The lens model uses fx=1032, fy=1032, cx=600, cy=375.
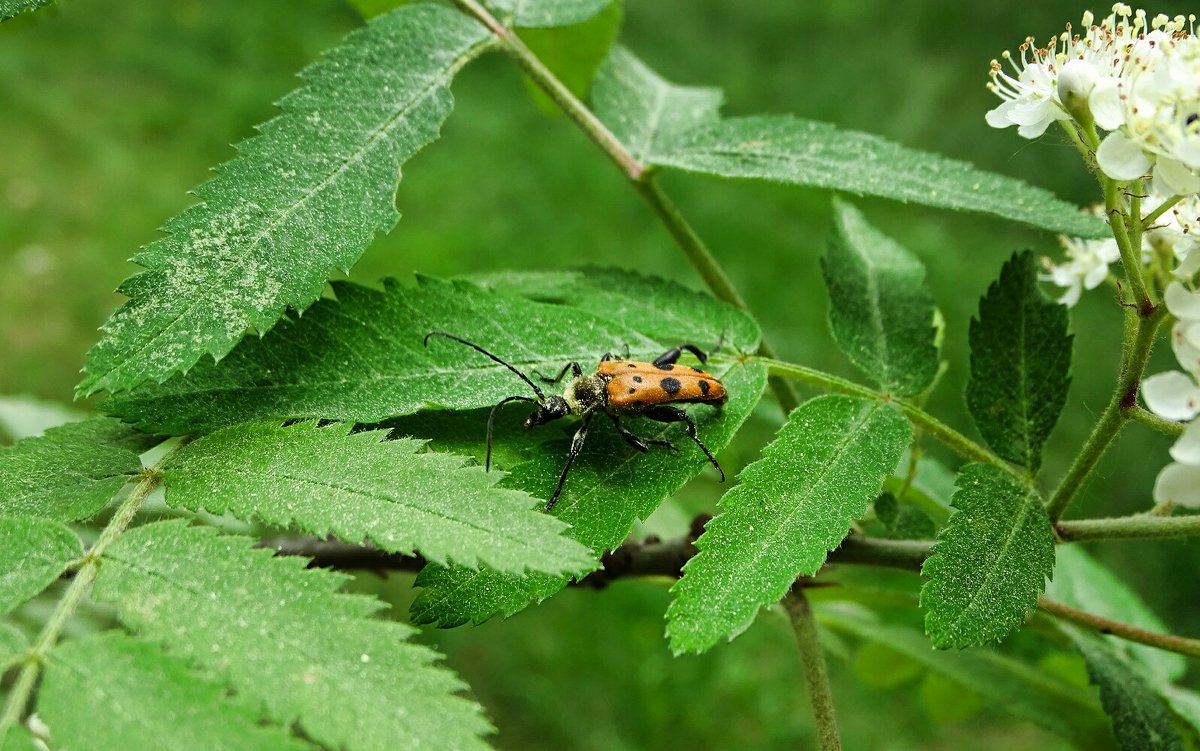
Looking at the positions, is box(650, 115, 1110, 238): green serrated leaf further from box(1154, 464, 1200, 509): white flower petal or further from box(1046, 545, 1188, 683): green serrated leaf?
box(1046, 545, 1188, 683): green serrated leaf

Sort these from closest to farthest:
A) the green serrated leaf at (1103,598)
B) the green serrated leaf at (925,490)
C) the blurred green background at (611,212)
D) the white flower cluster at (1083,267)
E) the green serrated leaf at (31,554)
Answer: the green serrated leaf at (31,554), the green serrated leaf at (925,490), the white flower cluster at (1083,267), the green serrated leaf at (1103,598), the blurred green background at (611,212)

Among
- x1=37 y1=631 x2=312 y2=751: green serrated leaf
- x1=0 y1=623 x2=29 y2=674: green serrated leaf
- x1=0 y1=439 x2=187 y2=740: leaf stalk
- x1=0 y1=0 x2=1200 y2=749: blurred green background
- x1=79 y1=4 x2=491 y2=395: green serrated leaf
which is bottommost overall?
x1=0 y1=0 x2=1200 y2=749: blurred green background

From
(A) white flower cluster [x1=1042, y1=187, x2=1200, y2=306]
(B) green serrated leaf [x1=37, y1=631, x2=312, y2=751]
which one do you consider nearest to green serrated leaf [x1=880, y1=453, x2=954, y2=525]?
(A) white flower cluster [x1=1042, y1=187, x2=1200, y2=306]

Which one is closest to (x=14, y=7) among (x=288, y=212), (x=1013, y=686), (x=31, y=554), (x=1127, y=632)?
(x=288, y=212)

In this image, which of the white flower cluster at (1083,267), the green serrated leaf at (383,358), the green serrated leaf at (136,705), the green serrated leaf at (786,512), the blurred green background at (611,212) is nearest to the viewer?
the green serrated leaf at (136,705)

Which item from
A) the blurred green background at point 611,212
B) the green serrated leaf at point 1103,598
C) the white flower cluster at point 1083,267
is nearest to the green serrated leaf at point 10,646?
the white flower cluster at point 1083,267

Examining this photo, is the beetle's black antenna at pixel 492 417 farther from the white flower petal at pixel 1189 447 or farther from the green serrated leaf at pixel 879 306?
the white flower petal at pixel 1189 447

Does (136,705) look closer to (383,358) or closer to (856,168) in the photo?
(383,358)

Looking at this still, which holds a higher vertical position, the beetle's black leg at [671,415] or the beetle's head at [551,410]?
the beetle's head at [551,410]
